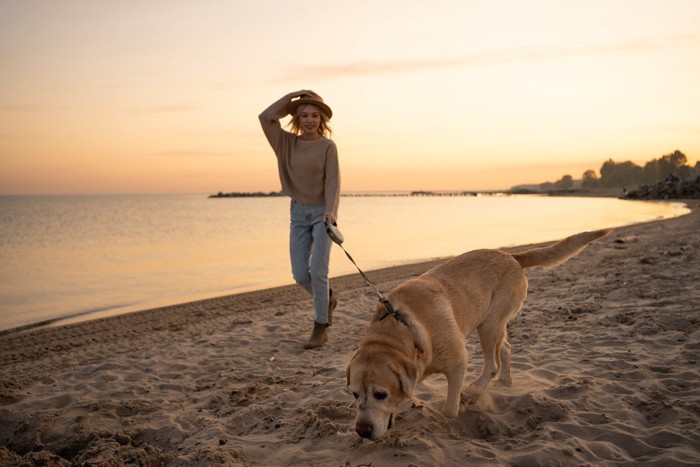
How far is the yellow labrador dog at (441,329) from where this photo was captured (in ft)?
9.95

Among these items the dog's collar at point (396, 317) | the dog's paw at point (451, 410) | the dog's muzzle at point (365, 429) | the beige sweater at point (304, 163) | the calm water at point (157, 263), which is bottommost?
the calm water at point (157, 263)

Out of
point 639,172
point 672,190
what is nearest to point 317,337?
point 672,190

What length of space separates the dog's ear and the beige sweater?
308 cm

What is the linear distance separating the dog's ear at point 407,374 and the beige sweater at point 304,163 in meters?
3.08

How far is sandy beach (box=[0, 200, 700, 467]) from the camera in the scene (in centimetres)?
318

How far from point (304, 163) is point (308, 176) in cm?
18

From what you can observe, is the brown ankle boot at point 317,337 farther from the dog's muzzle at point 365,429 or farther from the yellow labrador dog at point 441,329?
the dog's muzzle at point 365,429

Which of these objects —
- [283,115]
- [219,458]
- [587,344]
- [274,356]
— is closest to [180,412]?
[219,458]

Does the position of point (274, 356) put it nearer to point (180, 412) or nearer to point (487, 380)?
point (180, 412)

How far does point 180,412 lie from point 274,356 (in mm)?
1853

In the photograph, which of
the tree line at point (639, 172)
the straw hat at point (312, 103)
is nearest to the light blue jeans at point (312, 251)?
the straw hat at point (312, 103)

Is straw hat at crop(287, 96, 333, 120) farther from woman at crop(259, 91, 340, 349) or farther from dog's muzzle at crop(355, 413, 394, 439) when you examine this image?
dog's muzzle at crop(355, 413, 394, 439)

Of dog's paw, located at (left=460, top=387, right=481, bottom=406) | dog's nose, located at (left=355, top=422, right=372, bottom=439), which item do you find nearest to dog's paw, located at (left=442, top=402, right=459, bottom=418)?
dog's paw, located at (left=460, top=387, right=481, bottom=406)

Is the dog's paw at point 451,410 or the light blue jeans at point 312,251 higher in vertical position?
the light blue jeans at point 312,251
